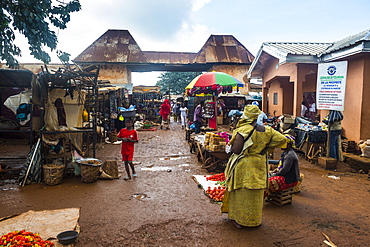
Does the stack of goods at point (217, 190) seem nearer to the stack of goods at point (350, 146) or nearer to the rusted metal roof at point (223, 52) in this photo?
the stack of goods at point (350, 146)

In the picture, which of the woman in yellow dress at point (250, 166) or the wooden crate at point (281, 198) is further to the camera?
the wooden crate at point (281, 198)

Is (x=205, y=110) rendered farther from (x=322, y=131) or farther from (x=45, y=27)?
(x=45, y=27)

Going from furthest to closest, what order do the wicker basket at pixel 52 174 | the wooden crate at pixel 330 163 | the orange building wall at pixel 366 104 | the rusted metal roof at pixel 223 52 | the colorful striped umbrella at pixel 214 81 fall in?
the rusted metal roof at pixel 223 52, the colorful striped umbrella at pixel 214 81, the orange building wall at pixel 366 104, the wooden crate at pixel 330 163, the wicker basket at pixel 52 174

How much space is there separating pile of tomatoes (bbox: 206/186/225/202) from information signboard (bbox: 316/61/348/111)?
176 inches

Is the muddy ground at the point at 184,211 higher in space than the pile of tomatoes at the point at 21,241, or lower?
lower

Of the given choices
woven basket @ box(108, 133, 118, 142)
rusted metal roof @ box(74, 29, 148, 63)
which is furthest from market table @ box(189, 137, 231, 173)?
rusted metal roof @ box(74, 29, 148, 63)

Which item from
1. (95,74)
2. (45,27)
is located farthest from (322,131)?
(45,27)

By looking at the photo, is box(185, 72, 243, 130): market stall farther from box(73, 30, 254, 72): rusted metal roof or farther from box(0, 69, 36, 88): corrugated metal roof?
box(73, 30, 254, 72): rusted metal roof

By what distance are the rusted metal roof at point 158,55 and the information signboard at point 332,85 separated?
46.2 feet

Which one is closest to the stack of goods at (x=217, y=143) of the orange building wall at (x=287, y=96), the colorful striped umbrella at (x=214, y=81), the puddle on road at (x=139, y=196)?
the puddle on road at (x=139, y=196)

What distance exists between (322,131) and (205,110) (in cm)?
488

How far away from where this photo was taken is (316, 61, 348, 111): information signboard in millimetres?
7691

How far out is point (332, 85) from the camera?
7.97 meters

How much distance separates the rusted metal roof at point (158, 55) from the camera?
69.0 feet
